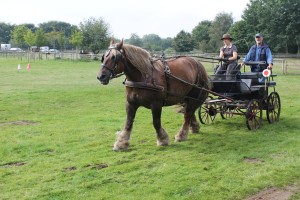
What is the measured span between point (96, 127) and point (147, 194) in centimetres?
483

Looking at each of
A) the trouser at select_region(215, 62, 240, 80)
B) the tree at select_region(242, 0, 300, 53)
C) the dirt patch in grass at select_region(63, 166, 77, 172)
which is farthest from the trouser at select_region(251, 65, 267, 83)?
the tree at select_region(242, 0, 300, 53)

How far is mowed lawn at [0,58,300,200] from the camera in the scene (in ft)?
18.1

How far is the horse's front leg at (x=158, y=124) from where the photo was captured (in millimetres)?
7668

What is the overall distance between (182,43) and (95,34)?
2467cm

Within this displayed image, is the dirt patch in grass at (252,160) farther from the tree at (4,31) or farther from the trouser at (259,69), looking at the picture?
the tree at (4,31)

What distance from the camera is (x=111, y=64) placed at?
7066 mm

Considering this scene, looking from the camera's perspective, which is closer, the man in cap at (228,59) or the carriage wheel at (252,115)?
the carriage wheel at (252,115)

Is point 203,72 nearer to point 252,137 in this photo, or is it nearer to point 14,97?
point 252,137

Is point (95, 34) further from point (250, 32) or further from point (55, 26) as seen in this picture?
point (55, 26)

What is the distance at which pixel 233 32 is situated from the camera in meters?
71.5

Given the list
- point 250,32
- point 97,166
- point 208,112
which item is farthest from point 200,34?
point 97,166

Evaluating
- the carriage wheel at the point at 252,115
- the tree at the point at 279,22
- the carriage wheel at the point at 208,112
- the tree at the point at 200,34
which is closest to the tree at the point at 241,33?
the tree at the point at 279,22

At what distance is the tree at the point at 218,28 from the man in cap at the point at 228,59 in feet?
230

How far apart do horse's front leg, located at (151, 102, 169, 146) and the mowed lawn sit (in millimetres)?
183
